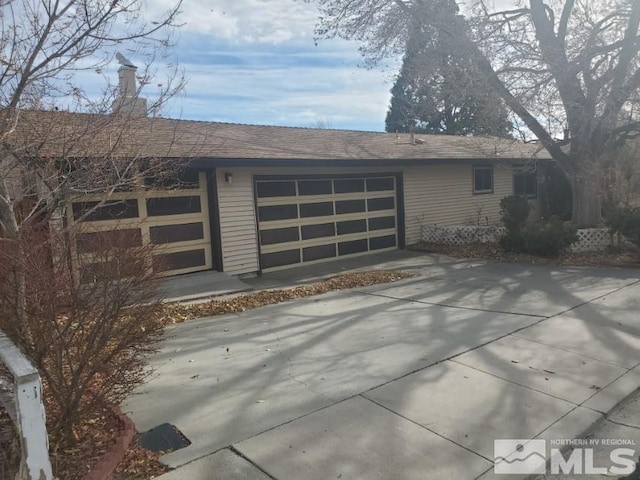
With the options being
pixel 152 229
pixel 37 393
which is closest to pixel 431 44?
pixel 152 229

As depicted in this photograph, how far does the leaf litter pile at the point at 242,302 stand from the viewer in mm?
2972

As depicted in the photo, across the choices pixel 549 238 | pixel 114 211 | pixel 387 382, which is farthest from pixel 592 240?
pixel 114 211

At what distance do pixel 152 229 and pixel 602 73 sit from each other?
1122cm

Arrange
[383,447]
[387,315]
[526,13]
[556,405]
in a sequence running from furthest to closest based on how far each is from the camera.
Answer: [526,13], [387,315], [556,405], [383,447]

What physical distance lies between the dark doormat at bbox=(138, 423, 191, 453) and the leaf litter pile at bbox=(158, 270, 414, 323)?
2.53 meters

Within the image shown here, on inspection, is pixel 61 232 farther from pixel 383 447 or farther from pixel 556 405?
pixel 556 405

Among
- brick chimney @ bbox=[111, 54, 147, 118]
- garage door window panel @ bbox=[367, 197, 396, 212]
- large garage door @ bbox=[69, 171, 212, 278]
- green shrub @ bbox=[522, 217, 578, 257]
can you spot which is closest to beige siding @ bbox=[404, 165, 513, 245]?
garage door window panel @ bbox=[367, 197, 396, 212]

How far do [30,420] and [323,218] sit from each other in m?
9.65

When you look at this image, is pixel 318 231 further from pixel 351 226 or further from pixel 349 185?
pixel 349 185

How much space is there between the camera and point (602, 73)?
1159 cm

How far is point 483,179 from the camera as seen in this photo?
16.5 m

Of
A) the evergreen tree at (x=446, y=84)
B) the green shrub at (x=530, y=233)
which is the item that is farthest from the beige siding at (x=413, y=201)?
the green shrub at (x=530, y=233)

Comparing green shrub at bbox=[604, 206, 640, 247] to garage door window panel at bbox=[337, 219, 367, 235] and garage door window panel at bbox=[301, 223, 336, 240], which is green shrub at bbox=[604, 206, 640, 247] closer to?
garage door window panel at bbox=[337, 219, 367, 235]

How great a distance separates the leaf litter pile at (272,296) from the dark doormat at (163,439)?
8.31ft
